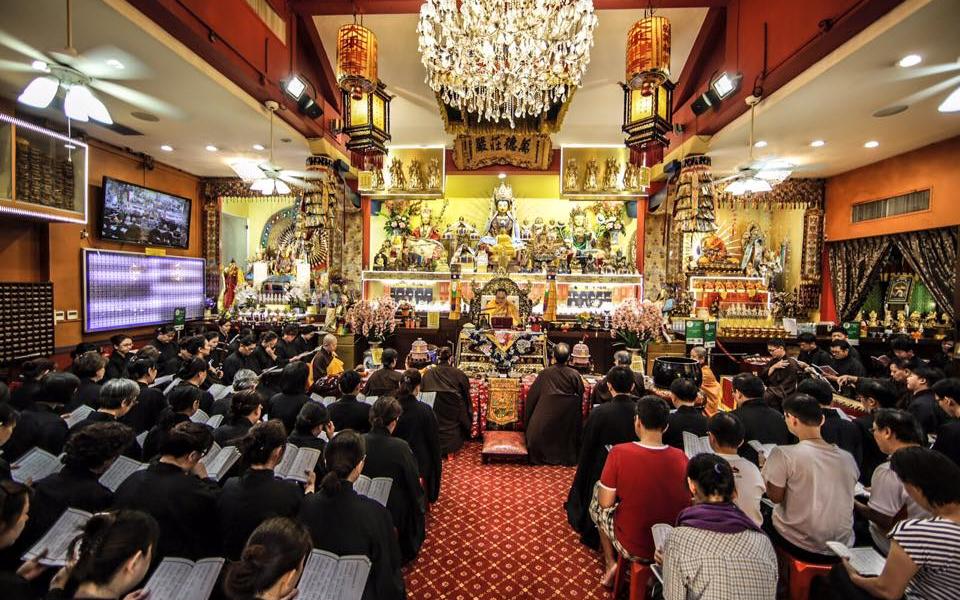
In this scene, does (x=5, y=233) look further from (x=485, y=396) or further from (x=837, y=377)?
(x=837, y=377)

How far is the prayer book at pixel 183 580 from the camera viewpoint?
4.75ft

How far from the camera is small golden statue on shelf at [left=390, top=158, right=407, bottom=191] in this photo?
9703 mm

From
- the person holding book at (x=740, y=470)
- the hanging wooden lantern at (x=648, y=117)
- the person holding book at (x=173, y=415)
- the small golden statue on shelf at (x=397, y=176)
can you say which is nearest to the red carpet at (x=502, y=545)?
the person holding book at (x=740, y=470)

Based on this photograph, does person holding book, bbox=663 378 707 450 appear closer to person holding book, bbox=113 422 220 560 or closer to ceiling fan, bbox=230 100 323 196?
person holding book, bbox=113 422 220 560

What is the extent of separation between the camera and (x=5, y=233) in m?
5.86

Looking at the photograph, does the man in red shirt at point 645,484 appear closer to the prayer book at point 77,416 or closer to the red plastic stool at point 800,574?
the red plastic stool at point 800,574

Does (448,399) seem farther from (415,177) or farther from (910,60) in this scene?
(415,177)

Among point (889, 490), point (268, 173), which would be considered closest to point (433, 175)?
point (268, 173)

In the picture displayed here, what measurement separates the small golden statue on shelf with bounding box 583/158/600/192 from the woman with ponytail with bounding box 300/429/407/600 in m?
8.64

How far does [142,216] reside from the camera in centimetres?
817

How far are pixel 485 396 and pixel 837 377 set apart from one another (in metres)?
4.39

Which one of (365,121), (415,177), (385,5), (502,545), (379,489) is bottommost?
(502,545)

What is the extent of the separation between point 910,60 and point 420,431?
6.06 metres

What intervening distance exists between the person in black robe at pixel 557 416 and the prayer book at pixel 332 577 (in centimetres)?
324
